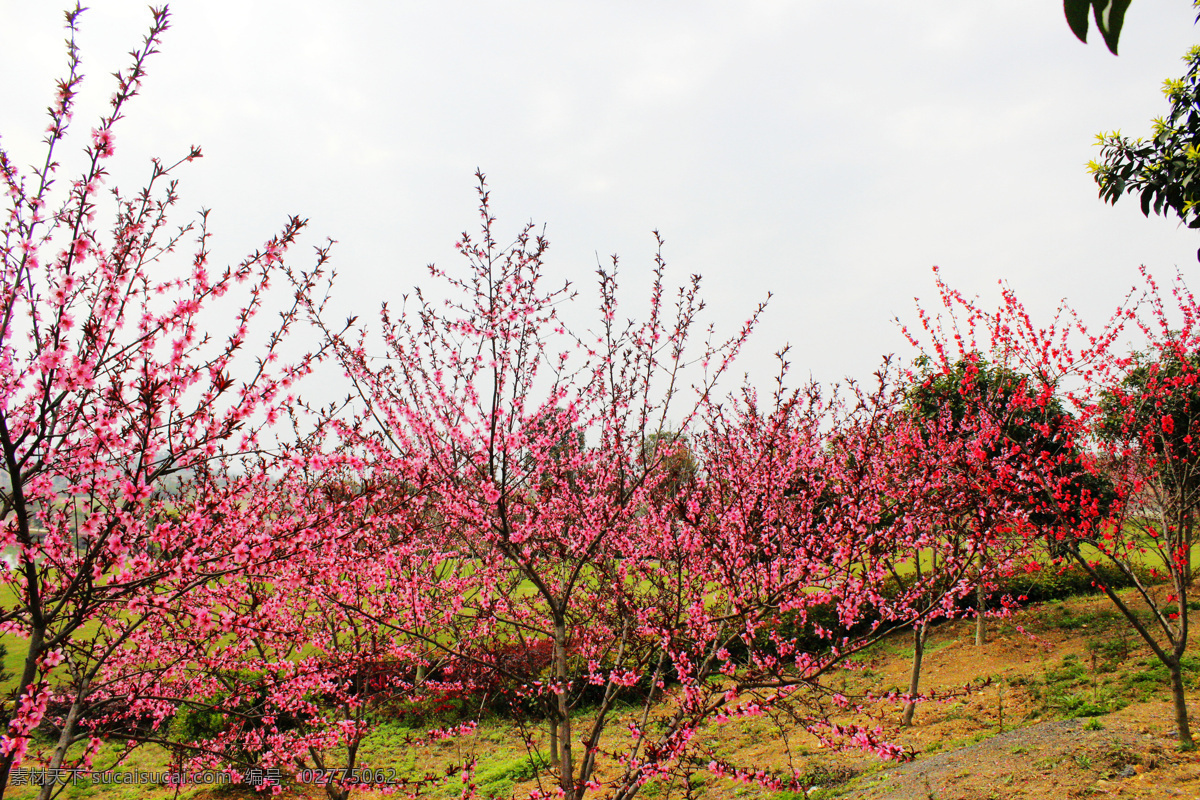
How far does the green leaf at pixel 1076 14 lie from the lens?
82cm

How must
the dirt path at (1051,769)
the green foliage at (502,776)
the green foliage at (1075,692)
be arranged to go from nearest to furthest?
the dirt path at (1051,769), the green foliage at (1075,692), the green foliage at (502,776)

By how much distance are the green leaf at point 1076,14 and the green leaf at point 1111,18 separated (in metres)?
0.02

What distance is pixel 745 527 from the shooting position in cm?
448

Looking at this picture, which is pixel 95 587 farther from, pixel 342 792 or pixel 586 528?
pixel 342 792

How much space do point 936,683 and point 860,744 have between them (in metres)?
7.75

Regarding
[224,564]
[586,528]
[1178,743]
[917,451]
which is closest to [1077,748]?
[1178,743]

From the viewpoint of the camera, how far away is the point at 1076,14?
0.83 meters

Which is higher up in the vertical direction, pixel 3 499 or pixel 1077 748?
pixel 3 499

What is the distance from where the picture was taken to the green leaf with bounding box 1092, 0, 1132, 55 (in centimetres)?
80

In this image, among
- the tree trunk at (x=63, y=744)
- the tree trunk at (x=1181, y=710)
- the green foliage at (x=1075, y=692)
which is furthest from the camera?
the green foliage at (x=1075, y=692)

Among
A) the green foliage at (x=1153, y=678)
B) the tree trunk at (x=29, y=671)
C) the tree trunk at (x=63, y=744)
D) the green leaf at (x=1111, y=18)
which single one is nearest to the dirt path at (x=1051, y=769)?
the green foliage at (x=1153, y=678)

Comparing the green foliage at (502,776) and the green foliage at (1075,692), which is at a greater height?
the green foliage at (1075,692)

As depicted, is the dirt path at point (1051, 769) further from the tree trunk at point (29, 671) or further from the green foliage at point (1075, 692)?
the tree trunk at point (29, 671)

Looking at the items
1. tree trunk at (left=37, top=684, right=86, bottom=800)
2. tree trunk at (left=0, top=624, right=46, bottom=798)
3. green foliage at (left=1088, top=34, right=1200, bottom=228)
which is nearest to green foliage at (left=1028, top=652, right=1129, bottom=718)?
green foliage at (left=1088, top=34, right=1200, bottom=228)
